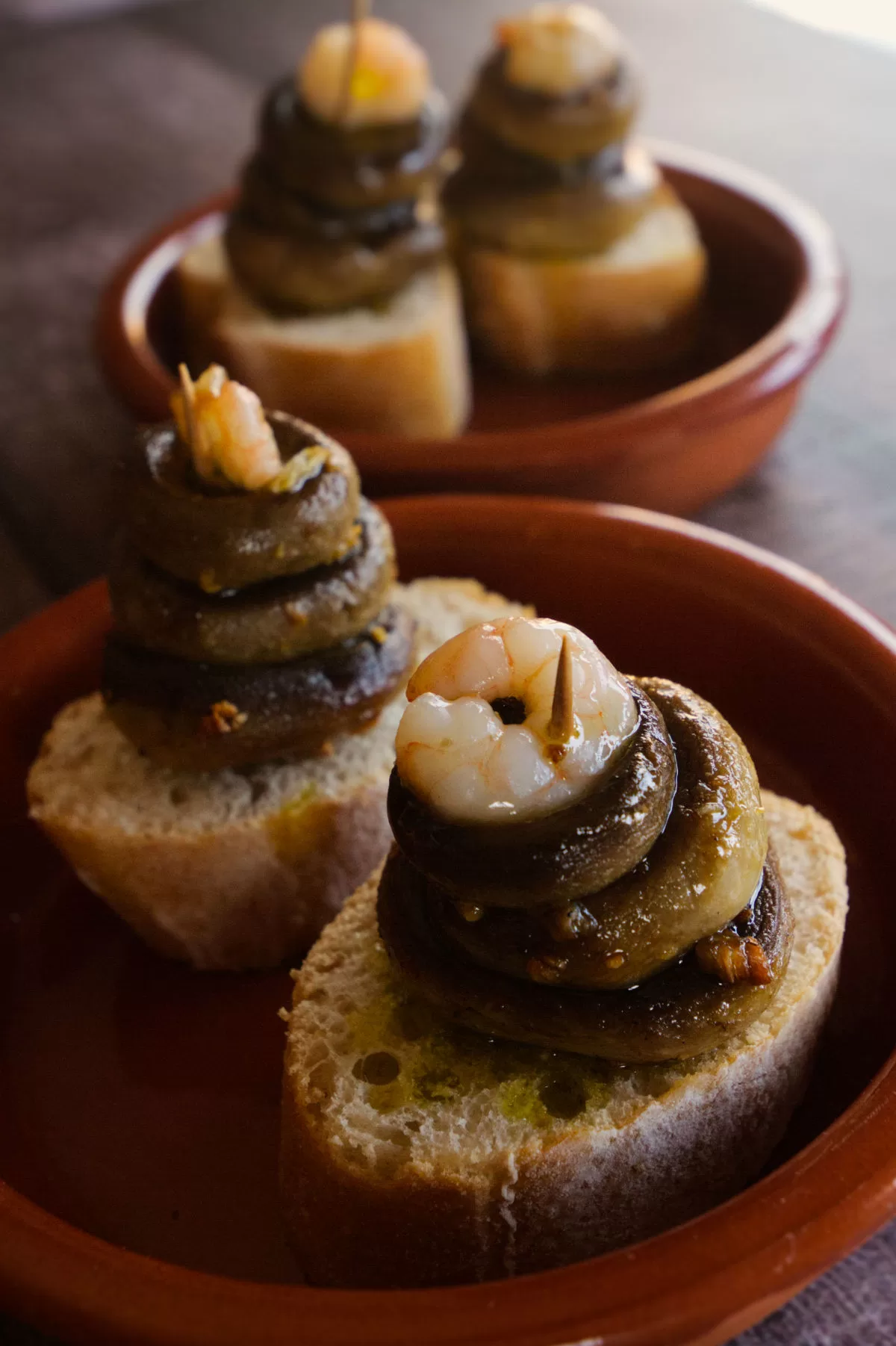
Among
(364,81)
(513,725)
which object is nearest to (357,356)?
(364,81)

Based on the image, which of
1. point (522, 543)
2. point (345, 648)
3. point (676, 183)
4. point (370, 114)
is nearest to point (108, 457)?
point (370, 114)

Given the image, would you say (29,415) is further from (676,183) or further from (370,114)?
(676,183)

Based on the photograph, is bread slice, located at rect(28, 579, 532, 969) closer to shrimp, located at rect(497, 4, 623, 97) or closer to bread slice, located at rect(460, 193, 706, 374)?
bread slice, located at rect(460, 193, 706, 374)

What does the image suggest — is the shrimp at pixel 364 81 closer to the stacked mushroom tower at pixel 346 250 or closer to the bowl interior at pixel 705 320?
the stacked mushroom tower at pixel 346 250

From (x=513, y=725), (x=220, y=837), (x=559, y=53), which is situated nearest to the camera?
(x=513, y=725)

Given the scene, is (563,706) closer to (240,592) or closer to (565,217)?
(240,592)

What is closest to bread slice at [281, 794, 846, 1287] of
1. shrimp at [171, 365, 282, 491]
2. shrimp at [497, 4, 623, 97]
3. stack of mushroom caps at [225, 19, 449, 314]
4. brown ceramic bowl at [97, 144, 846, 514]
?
shrimp at [171, 365, 282, 491]
